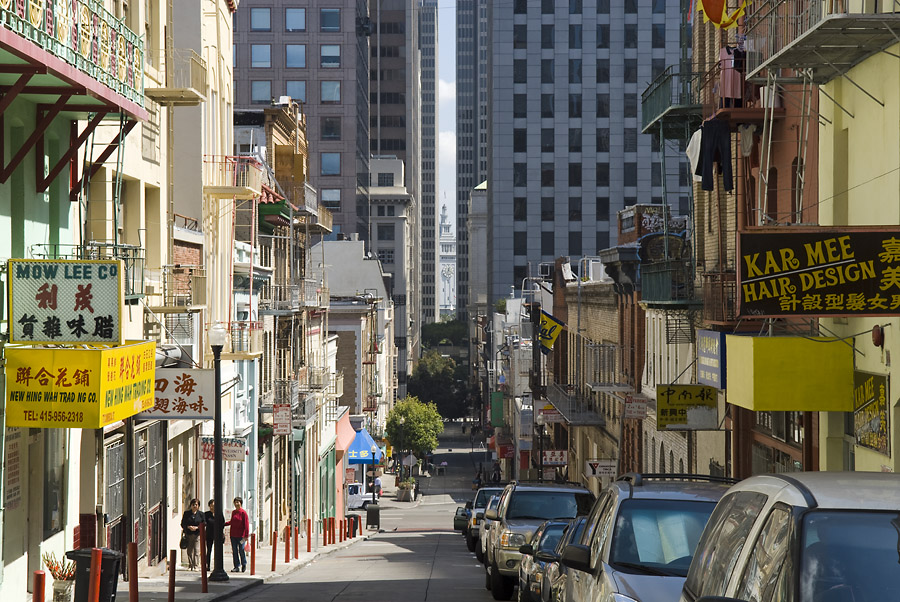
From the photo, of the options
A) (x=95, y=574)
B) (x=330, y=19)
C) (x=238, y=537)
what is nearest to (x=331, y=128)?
(x=330, y=19)

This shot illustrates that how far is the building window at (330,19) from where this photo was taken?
311ft

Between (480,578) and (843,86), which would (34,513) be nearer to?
(480,578)

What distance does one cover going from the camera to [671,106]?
80.1 ft

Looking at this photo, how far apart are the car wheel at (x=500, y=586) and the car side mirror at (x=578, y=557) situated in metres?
9.65

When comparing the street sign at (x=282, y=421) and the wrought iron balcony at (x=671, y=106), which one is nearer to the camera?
the wrought iron balcony at (x=671, y=106)

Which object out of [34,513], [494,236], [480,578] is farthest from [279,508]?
[494,236]

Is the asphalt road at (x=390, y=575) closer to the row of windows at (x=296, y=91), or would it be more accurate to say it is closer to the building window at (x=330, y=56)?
the row of windows at (x=296, y=91)

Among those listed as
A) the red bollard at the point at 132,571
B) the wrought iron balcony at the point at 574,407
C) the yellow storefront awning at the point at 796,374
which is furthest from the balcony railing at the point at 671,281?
the wrought iron balcony at the point at 574,407

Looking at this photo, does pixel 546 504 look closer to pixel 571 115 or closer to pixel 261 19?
pixel 261 19

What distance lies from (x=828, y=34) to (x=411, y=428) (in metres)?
77.6

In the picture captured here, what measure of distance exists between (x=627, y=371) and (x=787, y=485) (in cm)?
3280

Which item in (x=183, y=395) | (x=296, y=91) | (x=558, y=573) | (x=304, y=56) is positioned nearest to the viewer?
(x=558, y=573)

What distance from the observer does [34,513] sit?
1761cm

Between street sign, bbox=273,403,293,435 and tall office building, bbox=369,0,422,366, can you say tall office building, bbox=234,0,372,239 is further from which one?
street sign, bbox=273,403,293,435
